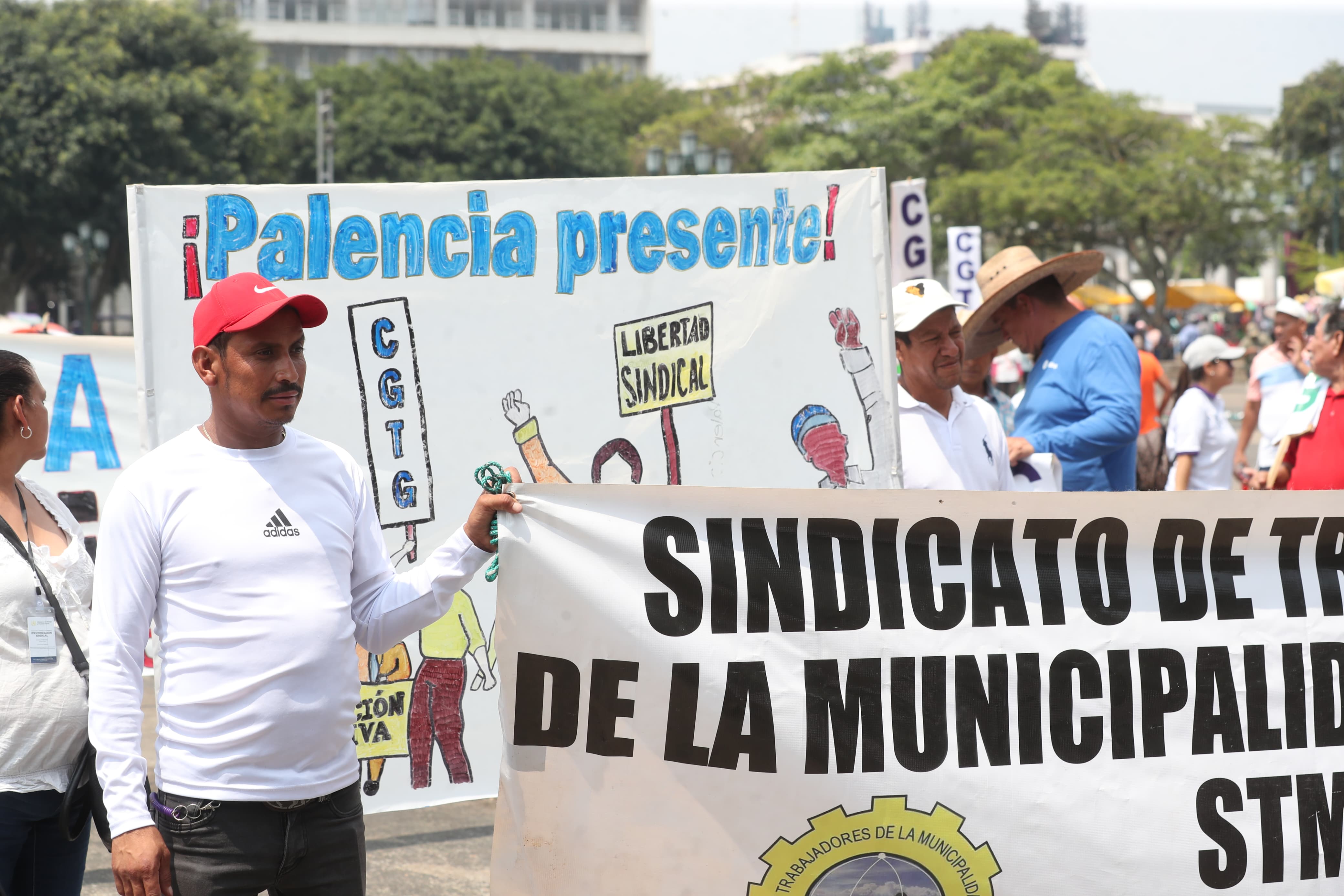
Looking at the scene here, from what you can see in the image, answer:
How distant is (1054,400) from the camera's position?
4.94 metres

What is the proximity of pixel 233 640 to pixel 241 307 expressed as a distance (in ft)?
1.99

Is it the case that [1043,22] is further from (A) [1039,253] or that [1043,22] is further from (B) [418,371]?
(B) [418,371]

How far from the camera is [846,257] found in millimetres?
4102

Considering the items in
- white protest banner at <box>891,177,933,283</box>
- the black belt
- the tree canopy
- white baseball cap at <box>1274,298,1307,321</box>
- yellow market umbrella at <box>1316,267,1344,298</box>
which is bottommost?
the black belt

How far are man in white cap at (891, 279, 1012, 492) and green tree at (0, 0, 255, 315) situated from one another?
36462 millimetres

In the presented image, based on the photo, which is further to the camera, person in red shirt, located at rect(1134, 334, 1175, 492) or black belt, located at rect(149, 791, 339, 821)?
person in red shirt, located at rect(1134, 334, 1175, 492)

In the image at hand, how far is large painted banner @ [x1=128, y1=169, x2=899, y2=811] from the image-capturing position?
3.89 metres

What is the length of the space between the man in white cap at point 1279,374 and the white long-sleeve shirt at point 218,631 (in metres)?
6.65

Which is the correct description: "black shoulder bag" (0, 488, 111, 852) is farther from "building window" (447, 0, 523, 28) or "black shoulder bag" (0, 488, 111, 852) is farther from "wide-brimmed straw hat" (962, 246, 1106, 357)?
"building window" (447, 0, 523, 28)

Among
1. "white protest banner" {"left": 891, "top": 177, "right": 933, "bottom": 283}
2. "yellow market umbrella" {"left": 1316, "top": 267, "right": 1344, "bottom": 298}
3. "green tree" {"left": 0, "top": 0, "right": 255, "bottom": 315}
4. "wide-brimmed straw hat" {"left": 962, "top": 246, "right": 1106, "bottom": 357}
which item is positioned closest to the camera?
"wide-brimmed straw hat" {"left": 962, "top": 246, "right": 1106, "bottom": 357}

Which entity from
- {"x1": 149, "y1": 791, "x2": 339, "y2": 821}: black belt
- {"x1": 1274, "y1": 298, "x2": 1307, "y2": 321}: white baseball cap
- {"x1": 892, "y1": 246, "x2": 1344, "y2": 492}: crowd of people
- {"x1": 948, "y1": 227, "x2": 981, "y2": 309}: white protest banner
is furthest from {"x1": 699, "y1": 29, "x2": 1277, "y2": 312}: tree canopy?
{"x1": 149, "y1": 791, "x2": 339, "y2": 821}: black belt

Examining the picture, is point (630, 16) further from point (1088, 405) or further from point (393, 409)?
point (393, 409)

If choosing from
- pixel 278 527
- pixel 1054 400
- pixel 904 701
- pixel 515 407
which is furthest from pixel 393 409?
pixel 1054 400

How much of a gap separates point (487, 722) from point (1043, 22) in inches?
7537
